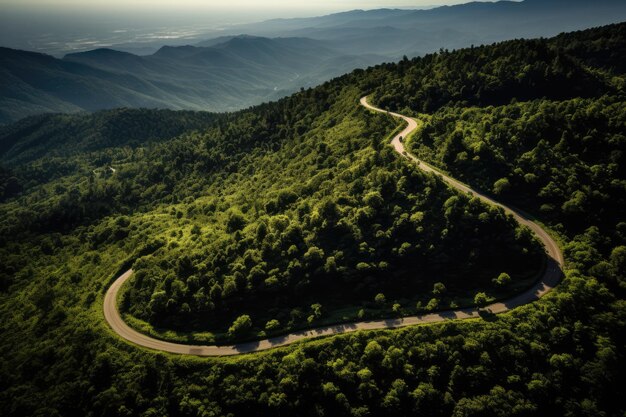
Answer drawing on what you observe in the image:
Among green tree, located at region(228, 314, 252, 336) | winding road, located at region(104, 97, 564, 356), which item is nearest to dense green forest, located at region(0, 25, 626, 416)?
green tree, located at region(228, 314, 252, 336)

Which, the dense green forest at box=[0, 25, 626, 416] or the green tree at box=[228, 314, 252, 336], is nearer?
the dense green forest at box=[0, 25, 626, 416]

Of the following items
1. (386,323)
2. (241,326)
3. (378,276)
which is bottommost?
(241,326)

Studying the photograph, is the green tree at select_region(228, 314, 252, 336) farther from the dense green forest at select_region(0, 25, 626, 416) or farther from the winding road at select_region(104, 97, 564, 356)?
the winding road at select_region(104, 97, 564, 356)

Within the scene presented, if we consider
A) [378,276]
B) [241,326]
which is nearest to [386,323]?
[378,276]

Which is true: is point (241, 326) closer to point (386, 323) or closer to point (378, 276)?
point (386, 323)

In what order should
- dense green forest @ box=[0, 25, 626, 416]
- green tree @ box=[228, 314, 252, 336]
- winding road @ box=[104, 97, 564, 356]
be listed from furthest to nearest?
green tree @ box=[228, 314, 252, 336] < winding road @ box=[104, 97, 564, 356] < dense green forest @ box=[0, 25, 626, 416]

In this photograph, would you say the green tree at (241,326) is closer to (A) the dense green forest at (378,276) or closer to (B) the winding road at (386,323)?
(A) the dense green forest at (378,276)

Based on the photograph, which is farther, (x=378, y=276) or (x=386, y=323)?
(x=378, y=276)

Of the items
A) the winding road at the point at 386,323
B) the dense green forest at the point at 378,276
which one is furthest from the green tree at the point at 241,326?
the winding road at the point at 386,323

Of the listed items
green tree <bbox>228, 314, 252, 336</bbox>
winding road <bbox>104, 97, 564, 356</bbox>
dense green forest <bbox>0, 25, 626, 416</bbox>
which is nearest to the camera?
dense green forest <bbox>0, 25, 626, 416</bbox>
